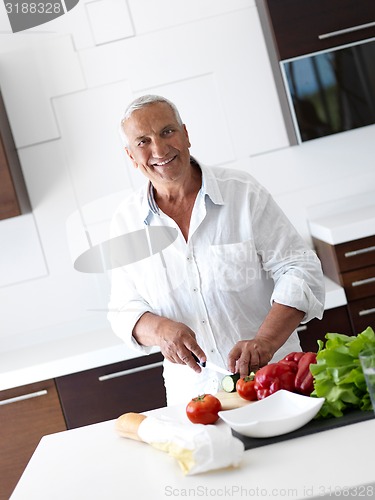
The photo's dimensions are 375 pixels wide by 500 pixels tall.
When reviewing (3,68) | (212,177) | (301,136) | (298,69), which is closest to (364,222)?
(301,136)

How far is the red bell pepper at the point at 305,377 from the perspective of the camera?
1.54 meters

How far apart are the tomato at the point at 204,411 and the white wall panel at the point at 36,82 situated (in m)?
1.97

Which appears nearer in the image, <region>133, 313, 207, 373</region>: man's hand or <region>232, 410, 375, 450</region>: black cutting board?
<region>232, 410, 375, 450</region>: black cutting board

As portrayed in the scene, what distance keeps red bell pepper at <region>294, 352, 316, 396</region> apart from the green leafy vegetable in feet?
0.23

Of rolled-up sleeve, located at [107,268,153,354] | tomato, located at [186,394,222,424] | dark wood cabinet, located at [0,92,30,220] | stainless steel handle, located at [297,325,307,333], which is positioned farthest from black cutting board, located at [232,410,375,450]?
dark wood cabinet, located at [0,92,30,220]

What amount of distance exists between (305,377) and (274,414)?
4.9 inches

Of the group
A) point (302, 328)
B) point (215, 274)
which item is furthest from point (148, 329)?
point (302, 328)

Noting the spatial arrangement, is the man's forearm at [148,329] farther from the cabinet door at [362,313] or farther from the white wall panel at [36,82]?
the white wall panel at [36,82]

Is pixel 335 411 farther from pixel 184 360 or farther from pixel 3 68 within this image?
pixel 3 68

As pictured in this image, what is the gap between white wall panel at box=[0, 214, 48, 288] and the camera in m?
3.26

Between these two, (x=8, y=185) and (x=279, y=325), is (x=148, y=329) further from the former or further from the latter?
(x=8, y=185)

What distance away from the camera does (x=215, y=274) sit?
2.08 m

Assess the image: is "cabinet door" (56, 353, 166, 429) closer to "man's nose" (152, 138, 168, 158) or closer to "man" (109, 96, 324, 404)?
"man" (109, 96, 324, 404)

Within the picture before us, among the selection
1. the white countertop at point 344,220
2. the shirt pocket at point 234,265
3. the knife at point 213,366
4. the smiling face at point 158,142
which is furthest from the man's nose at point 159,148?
the white countertop at point 344,220
